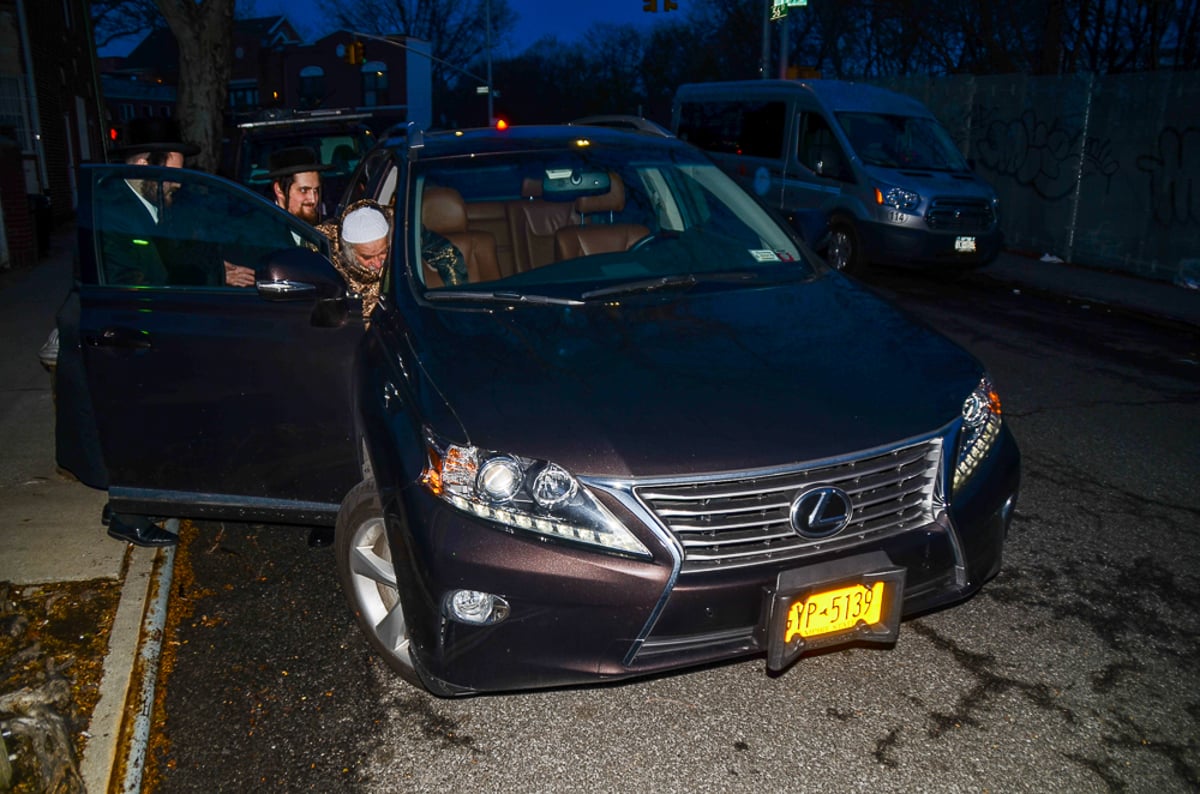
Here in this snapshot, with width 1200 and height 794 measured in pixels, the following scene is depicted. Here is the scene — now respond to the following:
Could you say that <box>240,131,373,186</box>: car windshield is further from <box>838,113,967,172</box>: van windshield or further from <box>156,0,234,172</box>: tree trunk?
<box>156,0,234,172</box>: tree trunk

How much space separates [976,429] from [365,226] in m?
2.50

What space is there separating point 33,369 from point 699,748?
21.9 feet

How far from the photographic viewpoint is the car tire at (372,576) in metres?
3.29

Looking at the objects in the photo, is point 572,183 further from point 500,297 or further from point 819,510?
point 819,510

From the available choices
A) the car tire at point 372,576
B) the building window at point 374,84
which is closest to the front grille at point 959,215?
the car tire at point 372,576

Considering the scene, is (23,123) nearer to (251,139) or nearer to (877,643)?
(251,139)

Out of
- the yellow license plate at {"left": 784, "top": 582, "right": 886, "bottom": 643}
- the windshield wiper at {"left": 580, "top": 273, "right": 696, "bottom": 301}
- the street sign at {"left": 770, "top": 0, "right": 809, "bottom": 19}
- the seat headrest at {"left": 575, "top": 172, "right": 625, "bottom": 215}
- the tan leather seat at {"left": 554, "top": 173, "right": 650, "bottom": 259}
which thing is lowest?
the yellow license plate at {"left": 784, "top": 582, "right": 886, "bottom": 643}

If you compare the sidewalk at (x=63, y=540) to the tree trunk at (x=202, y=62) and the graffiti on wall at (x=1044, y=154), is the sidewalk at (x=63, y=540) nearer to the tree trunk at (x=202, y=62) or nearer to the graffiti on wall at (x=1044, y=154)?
the graffiti on wall at (x=1044, y=154)

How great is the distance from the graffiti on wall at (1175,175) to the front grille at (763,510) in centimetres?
1095

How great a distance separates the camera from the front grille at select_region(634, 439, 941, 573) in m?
2.78

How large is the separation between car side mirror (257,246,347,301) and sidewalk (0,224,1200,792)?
1.35m

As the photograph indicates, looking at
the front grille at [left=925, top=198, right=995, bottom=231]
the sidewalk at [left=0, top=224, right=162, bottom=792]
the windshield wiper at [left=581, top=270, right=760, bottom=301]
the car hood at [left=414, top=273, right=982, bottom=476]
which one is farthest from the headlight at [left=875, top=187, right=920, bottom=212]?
the sidewalk at [left=0, top=224, right=162, bottom=792]

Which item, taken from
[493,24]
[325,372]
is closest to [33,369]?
[325,372]

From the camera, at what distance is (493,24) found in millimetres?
73938
